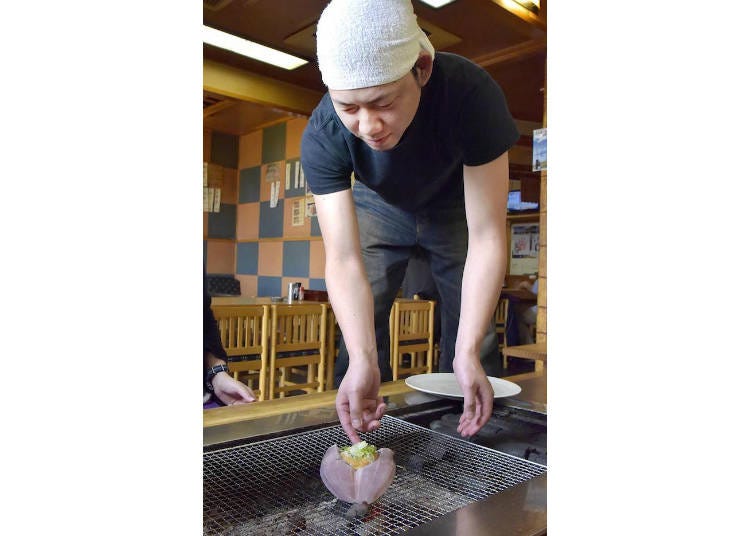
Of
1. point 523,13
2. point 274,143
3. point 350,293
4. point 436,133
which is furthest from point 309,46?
point 274,143

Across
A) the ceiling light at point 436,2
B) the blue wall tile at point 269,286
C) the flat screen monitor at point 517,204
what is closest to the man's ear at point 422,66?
the flat screen monitor at point 517,204

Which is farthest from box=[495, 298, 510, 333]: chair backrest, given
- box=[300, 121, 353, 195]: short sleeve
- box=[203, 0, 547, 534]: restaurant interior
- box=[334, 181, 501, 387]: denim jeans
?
box=[300, 121, 353, 195]: short sleeve

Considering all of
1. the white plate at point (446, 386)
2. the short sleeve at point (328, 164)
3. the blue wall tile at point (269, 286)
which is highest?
the short sleeve at point (328, 164)

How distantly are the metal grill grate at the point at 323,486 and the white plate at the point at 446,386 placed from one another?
13 cm

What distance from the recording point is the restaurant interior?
76 centimetres

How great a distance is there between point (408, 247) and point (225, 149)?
55 cm

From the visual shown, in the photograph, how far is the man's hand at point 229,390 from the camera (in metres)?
1.05

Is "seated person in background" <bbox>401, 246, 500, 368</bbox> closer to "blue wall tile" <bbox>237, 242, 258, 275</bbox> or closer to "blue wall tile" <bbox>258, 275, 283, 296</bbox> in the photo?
"blue wall tile" <bbox>237, 242, 258, 275</bbox>

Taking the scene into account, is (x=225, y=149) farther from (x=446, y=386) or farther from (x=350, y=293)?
(x=446, y=386)

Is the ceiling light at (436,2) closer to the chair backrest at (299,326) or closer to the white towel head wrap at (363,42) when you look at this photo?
the chair backrest at (299,326)

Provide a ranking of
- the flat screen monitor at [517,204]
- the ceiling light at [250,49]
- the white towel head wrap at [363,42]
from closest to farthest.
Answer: the white towel head wrap at [363,42], the ceiling light at [250,49], the flat screen monitor at [517,204]

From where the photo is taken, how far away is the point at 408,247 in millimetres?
1044

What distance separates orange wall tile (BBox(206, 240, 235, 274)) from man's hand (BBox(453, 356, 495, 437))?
1.73 ft

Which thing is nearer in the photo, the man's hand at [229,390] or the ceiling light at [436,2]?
the man's hand at [229,390]
